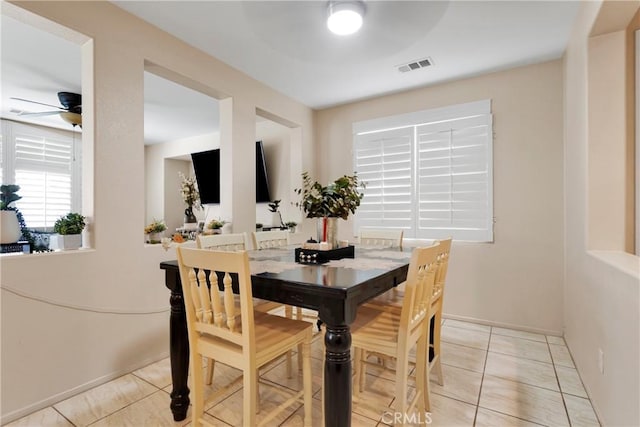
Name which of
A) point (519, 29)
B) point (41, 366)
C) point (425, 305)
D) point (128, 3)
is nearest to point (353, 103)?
point (519, 29)

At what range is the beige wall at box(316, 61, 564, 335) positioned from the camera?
2891 millimetres

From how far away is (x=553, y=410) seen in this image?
5.86ft

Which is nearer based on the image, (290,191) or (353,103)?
(353,103)

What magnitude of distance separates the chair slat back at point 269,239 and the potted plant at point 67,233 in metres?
1.19

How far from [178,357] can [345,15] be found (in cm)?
236

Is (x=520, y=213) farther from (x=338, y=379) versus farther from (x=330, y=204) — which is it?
(x=338, y=379)

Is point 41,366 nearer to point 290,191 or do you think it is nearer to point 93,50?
point 93,50

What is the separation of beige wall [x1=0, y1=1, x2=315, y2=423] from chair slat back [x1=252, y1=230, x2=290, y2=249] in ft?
2.30

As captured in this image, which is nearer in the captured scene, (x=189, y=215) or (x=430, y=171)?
(x=430, y=171)

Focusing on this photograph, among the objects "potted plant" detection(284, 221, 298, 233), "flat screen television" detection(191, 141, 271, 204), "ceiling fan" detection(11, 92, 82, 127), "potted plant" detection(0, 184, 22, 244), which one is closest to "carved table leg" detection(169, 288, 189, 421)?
"potted plant" detection(0, 184, 22, 244)

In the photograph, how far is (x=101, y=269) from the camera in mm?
2057

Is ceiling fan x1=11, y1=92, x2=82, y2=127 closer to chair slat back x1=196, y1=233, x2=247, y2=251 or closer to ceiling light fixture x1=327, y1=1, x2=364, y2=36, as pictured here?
chair slat back x1=196, y1=233, x2=247, y2=251

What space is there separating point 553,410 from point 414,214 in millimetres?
2094

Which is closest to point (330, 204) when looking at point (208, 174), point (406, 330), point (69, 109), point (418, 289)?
point (418, 289)
